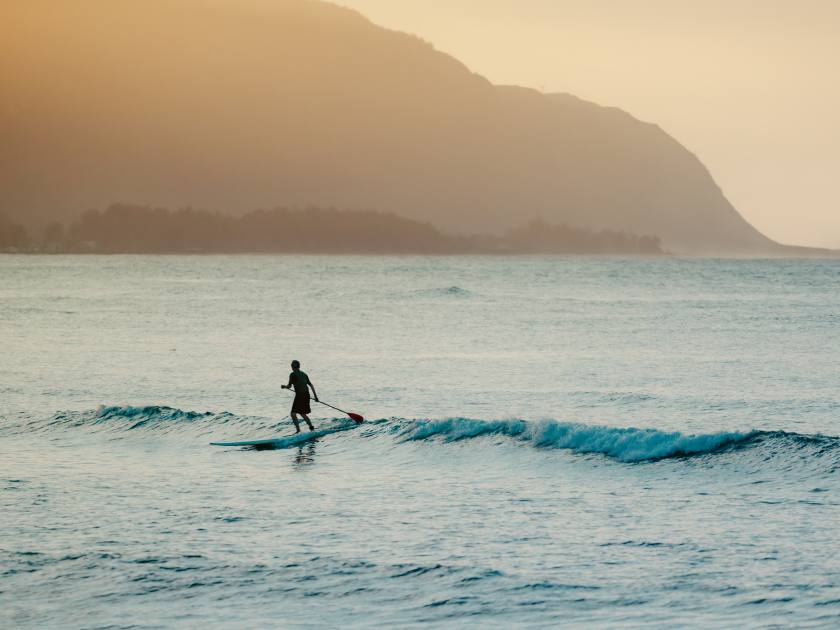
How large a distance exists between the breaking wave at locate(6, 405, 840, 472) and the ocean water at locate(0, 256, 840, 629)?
81 millimetres

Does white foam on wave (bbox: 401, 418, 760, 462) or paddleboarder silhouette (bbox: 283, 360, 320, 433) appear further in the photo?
paddleboarder silhouette (bbox: 283, 360, 320, 433)

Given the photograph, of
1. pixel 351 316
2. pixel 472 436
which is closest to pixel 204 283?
pixel 351 316

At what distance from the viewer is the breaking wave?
23.8 meters

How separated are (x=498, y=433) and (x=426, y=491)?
247 inches

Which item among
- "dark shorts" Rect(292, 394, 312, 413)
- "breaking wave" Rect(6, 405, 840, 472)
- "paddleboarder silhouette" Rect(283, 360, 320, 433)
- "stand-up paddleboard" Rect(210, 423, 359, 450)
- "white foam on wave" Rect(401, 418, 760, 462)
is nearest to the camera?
"breaking wave" Rect(6, 405, 840, 472)

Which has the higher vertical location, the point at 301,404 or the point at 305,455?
the point at 301,404

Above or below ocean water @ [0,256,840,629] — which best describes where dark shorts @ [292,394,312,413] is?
above

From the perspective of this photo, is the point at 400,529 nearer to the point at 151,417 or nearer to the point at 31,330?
the point at 151,417

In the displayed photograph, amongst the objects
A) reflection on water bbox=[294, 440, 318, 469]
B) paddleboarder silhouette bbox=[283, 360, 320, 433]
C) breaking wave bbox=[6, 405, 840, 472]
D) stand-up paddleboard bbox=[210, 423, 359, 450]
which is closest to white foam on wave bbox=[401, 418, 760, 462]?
breaking wave bbox=[6, 405, 840, 472]

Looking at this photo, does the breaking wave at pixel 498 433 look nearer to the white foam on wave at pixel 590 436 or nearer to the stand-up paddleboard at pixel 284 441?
the white foam on wave at pixel 590 436

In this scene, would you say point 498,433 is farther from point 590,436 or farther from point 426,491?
point 426,491

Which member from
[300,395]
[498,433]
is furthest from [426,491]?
[300,395]

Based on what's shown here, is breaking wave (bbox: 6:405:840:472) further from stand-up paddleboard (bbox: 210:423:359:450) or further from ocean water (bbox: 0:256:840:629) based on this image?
stand-up paddleboard (bbox: 210:423:359:450)

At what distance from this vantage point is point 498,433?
2677cm
